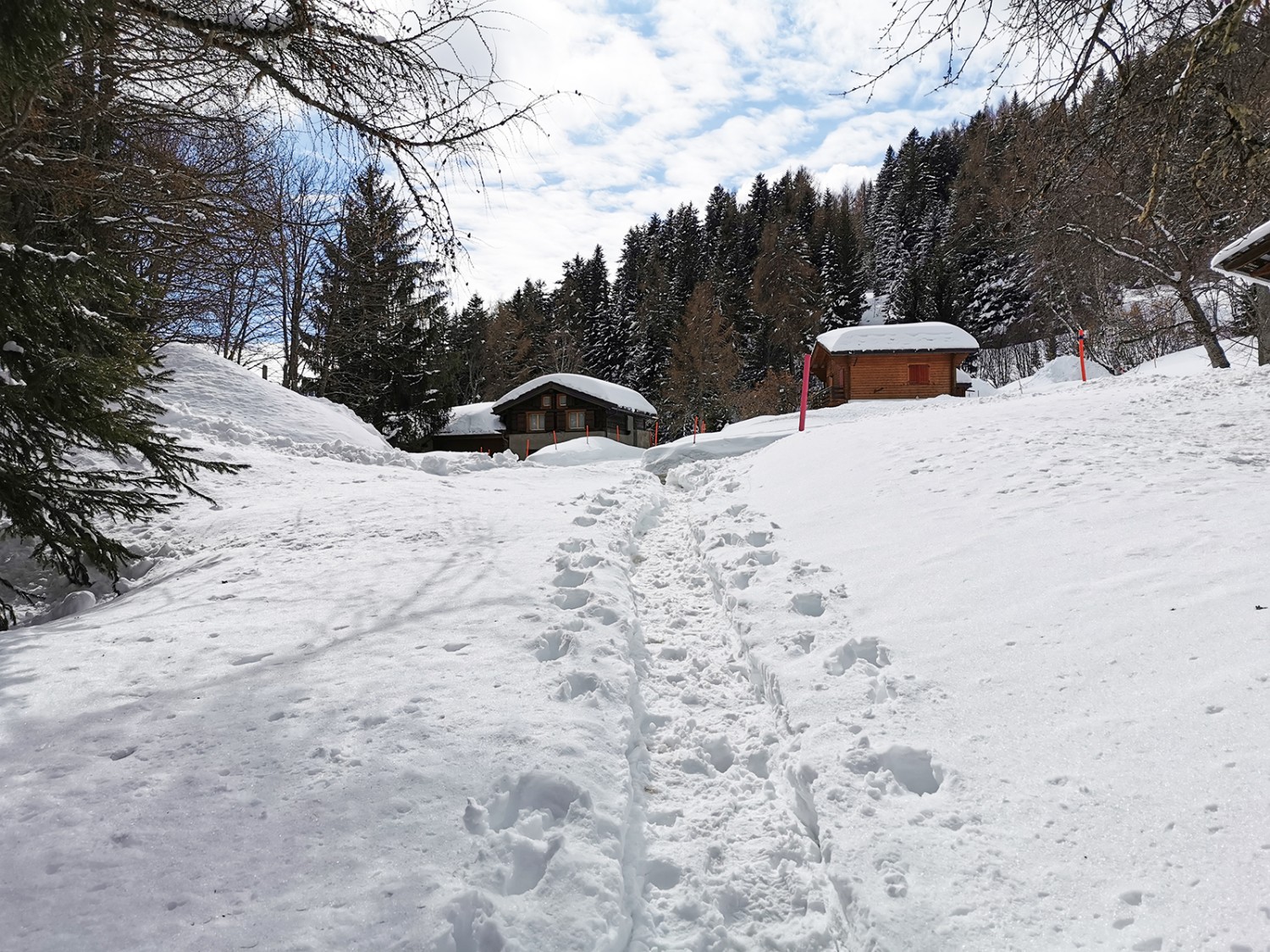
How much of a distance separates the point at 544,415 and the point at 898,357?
1889 centimetres

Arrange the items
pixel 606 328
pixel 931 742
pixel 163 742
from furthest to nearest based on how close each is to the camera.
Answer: pixel 606 328 < pixel 931 742 < pixel 163 742

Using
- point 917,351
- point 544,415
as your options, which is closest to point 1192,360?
point 917,351

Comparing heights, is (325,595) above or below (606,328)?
below

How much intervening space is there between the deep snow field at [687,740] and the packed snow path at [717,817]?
0.05 feet

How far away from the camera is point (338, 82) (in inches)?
122

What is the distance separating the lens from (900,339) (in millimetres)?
28141

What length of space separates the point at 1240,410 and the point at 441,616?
894 centimetres

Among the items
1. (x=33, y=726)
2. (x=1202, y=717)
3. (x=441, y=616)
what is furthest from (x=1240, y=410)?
(x=33, y=726)

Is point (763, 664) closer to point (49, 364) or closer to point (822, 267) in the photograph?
point (49, 364)

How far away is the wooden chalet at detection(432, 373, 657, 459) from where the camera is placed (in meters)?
34.0

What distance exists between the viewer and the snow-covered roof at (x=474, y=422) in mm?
34250

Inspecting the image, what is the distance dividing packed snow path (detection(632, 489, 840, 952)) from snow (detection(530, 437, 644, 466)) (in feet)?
49.5

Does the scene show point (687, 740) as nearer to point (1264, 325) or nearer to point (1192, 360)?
point (1264, 325)

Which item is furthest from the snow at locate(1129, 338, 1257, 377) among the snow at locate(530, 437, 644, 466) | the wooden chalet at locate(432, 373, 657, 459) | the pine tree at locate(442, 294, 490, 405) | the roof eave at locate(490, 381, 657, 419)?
the pine tree at locate(442, 294, 490, 405)
